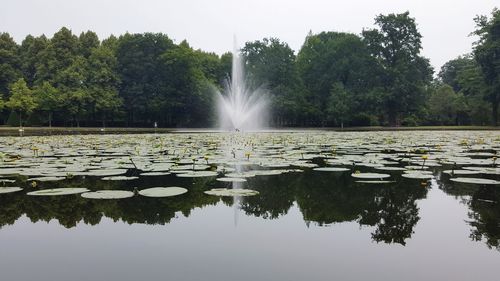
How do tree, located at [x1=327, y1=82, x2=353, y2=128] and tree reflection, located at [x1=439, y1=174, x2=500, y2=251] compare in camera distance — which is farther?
tree, located at [x1=327, y1=82, x2=353, y2=128]

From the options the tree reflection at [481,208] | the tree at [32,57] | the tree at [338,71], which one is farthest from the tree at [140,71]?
the tree reflection at [481,208]

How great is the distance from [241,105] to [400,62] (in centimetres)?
2024

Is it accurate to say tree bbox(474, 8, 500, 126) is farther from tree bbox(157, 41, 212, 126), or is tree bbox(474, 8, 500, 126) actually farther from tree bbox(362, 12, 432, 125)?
tree bbox(157, 41, 212, 126)

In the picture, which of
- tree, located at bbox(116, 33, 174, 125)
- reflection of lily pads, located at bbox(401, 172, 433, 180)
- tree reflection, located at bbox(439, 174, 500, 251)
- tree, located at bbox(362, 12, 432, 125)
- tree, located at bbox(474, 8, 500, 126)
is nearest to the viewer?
tree reflection, located at bbox(439, 174, 500, 251)

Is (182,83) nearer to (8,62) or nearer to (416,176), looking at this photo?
(8,62)

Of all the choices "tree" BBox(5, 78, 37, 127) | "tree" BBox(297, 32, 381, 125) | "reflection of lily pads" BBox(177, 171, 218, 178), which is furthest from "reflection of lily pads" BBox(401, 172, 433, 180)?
"tree" BBox(5, 78, 37, 127)

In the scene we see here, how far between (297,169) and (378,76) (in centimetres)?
4419

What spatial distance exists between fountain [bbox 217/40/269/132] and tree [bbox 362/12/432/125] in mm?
15456

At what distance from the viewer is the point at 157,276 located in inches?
108

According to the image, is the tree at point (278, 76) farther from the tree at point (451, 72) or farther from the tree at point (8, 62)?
the tree at point (451, 72)

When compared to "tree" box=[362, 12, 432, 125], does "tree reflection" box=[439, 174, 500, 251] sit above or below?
below

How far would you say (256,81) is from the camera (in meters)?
54.0

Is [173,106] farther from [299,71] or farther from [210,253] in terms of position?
[210,253]

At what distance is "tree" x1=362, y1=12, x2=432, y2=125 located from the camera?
4706cm
